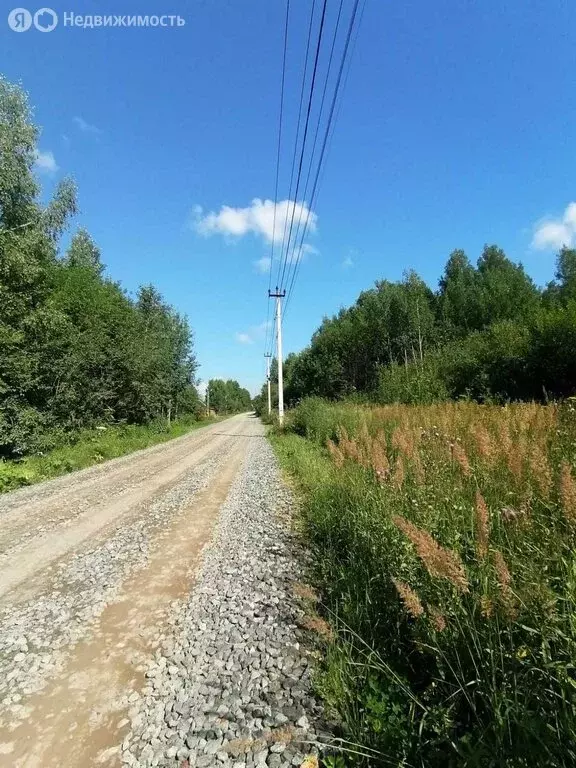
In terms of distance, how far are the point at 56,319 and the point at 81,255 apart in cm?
1414

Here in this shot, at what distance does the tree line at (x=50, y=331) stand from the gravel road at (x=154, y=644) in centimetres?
917

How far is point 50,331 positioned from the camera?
1653 centimetres

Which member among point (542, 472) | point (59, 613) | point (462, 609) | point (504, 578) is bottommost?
point (59, 613)

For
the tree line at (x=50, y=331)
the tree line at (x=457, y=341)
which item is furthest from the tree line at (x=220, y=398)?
the tree line at (x=50, y=331)

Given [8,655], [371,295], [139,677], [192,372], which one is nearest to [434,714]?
[139,677]

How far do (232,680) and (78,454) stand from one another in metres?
14.9

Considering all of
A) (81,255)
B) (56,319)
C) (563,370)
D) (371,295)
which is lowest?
(563,370)

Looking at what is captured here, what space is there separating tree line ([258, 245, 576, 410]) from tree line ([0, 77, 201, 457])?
14261 mm

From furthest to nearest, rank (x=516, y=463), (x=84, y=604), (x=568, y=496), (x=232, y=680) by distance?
Result: 1. (x=84, y=604)
2. (x=232, y=680)
3. (x=516, y=463)
4. (x=568, y=496)

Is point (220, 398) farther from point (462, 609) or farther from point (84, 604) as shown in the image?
point (462, 609)

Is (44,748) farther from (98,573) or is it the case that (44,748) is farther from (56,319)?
(56,319)

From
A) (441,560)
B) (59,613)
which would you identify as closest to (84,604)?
(59,613)

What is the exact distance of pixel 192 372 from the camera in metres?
39.9

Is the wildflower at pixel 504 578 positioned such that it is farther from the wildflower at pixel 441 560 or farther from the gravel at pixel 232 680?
the gravel at pixel 232 680
